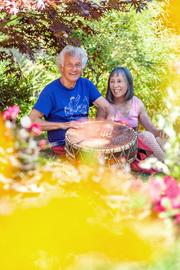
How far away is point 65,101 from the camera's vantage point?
15.5 feet

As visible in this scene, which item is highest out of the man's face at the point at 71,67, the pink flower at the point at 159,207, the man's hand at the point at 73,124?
the man's face at the point at 71,67

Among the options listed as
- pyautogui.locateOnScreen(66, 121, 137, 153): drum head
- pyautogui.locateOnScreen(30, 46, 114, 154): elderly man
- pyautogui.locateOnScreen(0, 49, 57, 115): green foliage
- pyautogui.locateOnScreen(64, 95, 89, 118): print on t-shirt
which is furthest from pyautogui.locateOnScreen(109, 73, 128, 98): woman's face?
pyautogui.locateOnScreen(0, 49, 57, 115): green foliage

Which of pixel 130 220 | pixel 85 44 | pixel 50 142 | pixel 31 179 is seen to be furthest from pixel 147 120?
pixel 130 220

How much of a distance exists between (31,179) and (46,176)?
0.69 ft

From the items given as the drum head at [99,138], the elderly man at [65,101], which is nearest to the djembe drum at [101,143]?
the drum head at [99,138]

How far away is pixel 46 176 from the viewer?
347 cm

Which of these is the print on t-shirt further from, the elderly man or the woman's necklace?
the woman's necklace

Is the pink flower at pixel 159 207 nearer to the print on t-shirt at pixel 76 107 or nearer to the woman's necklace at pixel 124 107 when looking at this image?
the print on t-shirt at pixel 76 107

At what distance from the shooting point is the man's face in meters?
4.59

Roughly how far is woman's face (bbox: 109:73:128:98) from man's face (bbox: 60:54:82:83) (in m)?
0.35

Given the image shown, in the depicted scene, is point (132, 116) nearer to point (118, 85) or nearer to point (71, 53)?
point (118, 85)

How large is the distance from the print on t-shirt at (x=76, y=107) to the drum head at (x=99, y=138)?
0.39m

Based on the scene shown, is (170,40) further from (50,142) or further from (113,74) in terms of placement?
(50,142)

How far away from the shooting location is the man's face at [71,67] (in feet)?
15.0
